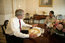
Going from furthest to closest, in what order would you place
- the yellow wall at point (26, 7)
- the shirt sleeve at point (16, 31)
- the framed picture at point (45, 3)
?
the framed picture at point (45, 3), the yellow wall at point (26, 7), the shirt sleeve at point (16, 31)

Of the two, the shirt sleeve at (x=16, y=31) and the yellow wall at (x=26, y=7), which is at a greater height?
the yellow wall at (x=26, y=7)

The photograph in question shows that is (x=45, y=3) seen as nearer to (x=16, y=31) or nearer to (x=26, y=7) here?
(x=26, y=7)

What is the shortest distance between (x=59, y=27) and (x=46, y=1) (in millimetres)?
5358

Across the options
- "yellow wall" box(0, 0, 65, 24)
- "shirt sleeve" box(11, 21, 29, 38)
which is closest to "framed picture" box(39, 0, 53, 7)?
"yellow wall" box(0, 0, 65, 24)

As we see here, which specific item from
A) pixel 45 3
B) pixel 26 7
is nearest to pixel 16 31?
pixel 45 3

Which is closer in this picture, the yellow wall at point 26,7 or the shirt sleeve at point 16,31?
the shirt sleeve at point 16,31

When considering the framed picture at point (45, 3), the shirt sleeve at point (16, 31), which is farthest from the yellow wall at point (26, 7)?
the shirt sleeve at point (16, 31)

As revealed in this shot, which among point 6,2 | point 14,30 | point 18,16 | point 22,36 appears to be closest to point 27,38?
point 22,36

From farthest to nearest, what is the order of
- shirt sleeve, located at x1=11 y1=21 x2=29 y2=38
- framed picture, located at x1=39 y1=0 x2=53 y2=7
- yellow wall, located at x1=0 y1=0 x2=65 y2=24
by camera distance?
1. framed picture, located at x1=39 y1=0 x2=53 y2=7
2. yellow wall, located at x1=0 y1=0 x2=65 y2=24
3. shirt sleeve, located at x1=11 y1=21 x2=29 y2=38

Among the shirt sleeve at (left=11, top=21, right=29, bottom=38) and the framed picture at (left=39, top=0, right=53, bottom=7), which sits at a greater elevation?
the framed picture at (left=39, top=0, right=53, bottom=7)

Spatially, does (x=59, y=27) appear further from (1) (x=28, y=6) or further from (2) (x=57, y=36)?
(1) (x=28, y=6)

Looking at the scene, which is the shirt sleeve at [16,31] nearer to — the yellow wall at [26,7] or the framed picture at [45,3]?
the yellow wall at [26,7]

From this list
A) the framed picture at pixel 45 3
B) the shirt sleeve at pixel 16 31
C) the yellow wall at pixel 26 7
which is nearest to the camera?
the shirt sleeve at pixel 16 31

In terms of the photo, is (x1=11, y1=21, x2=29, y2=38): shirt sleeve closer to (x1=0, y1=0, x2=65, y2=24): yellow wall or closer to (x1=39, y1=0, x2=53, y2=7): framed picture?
(x1=0, y1=0, x2=65, y2=24): yellow wall
